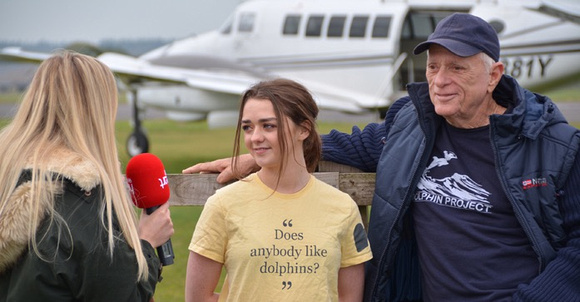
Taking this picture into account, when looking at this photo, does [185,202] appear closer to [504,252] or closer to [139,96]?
[504,252]

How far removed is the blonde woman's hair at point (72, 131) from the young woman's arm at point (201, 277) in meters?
0.34

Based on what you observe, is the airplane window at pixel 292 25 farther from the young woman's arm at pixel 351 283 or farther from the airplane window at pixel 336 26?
the young woman's arm at pixel 351 283

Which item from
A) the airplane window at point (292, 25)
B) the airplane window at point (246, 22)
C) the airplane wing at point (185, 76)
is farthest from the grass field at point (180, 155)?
the airplane window at point (292, 25)

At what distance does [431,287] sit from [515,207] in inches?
16.3

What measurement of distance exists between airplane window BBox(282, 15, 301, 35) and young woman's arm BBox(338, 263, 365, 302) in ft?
49.7

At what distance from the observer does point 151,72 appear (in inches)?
688

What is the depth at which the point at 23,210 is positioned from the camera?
2.19m

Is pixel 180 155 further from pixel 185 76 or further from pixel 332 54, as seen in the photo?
pixel 332 54

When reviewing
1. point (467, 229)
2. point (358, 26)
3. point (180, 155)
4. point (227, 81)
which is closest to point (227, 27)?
point (227, 81)

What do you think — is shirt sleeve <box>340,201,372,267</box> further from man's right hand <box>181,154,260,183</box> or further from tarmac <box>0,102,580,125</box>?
tarmac <box>0,102,580,125</box>

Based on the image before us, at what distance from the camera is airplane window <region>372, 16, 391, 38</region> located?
663 inches

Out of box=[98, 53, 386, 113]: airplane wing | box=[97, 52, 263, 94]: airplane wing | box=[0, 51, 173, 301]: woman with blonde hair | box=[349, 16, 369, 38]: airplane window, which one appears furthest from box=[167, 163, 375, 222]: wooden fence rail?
box=[349, 16, 369, 38]: airplane window

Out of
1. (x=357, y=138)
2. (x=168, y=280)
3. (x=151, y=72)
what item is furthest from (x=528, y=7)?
(x=357, y=138)

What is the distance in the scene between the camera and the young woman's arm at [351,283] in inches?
108
